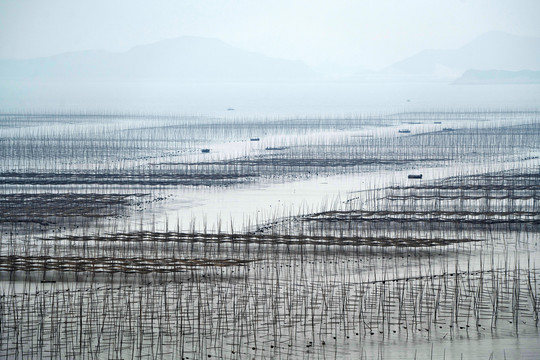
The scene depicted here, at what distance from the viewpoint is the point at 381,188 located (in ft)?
73.6

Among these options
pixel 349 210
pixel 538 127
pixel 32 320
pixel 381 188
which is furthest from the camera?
pixel 538 127

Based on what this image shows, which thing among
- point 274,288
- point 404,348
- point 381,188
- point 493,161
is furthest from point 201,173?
point 404,348

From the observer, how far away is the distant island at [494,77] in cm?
18636

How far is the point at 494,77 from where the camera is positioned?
194m

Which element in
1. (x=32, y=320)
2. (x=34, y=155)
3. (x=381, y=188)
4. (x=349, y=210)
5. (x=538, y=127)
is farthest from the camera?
(x=538, y=127)

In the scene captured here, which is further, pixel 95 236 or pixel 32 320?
pixel 95 236

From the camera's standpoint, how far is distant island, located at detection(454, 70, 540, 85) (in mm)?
186363

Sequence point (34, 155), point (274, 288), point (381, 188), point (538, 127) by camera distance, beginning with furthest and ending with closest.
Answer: point (538, 127) < point (34, 155) < point (381, 188) < point (274, 288)

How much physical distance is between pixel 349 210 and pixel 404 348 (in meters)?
8.98

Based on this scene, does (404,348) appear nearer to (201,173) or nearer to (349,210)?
(349,210)

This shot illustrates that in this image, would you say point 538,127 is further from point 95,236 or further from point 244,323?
point 244,323

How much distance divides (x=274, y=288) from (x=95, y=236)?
466 centimetres

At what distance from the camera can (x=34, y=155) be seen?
30.3 metres

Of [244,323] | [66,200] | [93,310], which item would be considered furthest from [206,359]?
[66,200]
